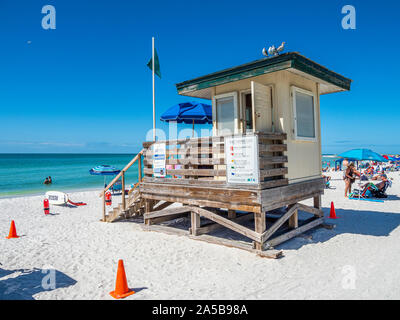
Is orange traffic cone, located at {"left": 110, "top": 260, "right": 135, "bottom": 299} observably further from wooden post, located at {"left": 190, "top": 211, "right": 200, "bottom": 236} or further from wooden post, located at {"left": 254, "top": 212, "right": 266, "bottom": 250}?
wooden post, located at {"left": 190, "top": 211, "right": 200, "bottom": 236}

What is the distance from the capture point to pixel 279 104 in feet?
25.2

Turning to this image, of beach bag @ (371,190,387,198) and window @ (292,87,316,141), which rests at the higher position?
window @ (292,87,316,141)

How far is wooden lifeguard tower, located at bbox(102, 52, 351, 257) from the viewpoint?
7047mm

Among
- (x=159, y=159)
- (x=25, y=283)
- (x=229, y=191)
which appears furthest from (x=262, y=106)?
(x=25, y=283)

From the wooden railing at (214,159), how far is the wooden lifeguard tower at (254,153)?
0.03 meters

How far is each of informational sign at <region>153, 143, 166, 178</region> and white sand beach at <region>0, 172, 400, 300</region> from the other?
1.99 metres

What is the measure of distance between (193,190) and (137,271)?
2843 mm

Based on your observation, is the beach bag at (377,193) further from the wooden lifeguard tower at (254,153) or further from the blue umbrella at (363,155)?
the wooden lifeguard tower at (254,153)

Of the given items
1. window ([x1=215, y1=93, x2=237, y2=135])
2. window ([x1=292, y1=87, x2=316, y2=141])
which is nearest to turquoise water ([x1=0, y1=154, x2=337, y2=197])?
window ([x1=215, y1=93, x2=237, y2=135])

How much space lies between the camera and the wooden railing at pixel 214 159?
7.11 metres

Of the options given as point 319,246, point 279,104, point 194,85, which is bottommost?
point 319,246

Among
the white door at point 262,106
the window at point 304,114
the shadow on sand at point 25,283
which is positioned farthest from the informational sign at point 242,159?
the shadow on sand at point 25,283
